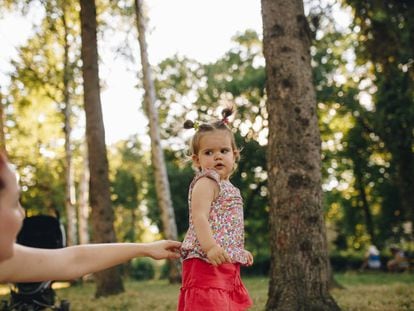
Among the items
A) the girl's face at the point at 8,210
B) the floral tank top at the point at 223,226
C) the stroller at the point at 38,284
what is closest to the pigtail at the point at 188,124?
the floral tank top at the point at 223,226

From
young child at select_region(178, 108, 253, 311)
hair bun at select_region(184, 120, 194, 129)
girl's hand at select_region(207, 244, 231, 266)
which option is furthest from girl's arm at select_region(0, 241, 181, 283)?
hair bun at select_region(184, 120, 194, 129)

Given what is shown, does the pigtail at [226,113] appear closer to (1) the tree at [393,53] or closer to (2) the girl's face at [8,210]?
(2) the girl's face at [8,210]

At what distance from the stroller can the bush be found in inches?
971

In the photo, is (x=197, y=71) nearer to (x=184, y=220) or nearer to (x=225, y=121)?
(x=184, y=220)

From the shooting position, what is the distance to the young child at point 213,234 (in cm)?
289

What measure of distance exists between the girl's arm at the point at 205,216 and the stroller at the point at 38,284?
5.22 meters

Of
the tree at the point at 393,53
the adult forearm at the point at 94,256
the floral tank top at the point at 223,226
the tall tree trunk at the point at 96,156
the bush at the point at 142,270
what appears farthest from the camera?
the bush at the point at 142,270

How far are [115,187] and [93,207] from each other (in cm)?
3382

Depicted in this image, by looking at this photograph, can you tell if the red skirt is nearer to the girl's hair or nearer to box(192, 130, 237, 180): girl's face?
box(192, 130, 237, 180): girl's face

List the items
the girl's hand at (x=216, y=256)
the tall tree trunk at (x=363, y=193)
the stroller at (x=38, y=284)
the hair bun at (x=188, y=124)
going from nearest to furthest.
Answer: the girl's hand at (x=216, y=256) → the hair bun at (x=188, y=124) → the stroller at (x=38, y=284) → the tall tree trunk at (x=363, y=193)

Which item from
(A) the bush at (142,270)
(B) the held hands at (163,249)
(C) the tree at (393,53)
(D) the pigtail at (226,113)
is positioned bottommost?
(A) the bush at (142,270)

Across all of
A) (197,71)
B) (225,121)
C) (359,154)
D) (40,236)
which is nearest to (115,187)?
(197,71)

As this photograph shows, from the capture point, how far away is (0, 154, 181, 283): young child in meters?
1.37

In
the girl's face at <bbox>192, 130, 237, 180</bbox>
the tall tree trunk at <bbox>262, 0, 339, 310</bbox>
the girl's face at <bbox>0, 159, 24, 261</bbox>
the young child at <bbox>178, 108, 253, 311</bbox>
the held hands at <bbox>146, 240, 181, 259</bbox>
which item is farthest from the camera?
the tall tree trunk at <bbox>262, 0, 339, 310</bbox>
